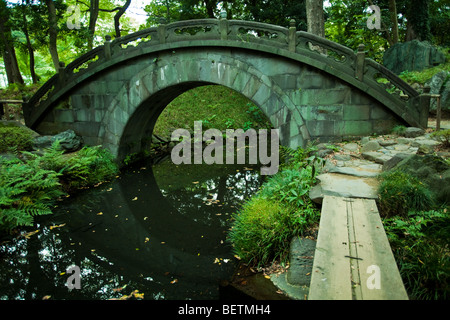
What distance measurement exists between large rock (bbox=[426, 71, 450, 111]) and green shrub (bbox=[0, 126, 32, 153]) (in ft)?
36.1

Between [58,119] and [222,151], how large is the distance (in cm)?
583

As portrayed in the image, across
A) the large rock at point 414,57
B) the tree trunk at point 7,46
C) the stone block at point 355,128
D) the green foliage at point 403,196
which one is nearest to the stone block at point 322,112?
the stone block at point 355,128

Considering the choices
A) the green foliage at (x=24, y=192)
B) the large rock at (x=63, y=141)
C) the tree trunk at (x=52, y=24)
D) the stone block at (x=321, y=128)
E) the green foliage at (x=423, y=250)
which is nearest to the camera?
the green foliage at (x=423, y=250)

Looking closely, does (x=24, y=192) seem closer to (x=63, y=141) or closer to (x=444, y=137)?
(x=63, y=141)

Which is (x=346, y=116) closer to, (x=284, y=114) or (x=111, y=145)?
(x=284, y=114)

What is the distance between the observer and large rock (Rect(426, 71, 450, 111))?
8461mm

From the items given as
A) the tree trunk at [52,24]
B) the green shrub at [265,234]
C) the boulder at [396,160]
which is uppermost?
the tree trunk at [52,24]

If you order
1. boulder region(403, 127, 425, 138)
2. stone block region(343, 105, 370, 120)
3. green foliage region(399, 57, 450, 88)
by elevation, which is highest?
green foliage region(399, 57, 450, 88)

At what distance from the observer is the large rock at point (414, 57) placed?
1102 cm

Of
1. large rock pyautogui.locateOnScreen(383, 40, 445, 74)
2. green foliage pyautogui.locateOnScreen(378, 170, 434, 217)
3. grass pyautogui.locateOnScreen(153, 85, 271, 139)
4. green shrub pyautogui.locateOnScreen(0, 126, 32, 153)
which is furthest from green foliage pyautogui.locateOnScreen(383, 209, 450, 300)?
grass pyautogui.locateOnScreen(153, 85, 271, 139)

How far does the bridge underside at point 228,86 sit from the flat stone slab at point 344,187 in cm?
281

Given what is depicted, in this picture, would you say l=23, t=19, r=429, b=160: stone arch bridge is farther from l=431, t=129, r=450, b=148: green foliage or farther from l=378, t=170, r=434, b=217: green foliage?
l=378, t=170, r=434, b=217: green foliage

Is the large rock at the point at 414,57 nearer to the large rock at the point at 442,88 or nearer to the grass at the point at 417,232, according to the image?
the large rock at the point at 442,88
